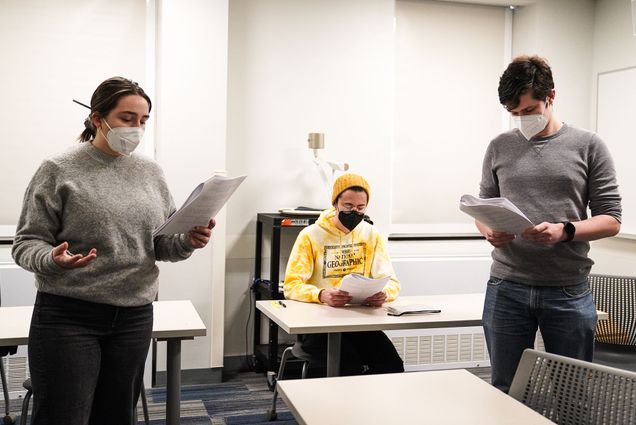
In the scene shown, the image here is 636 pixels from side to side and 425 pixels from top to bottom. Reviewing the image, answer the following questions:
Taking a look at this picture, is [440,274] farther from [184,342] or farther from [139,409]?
[139,409]

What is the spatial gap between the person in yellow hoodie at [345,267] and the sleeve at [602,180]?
3.30ft

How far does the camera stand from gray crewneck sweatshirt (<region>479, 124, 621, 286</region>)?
2.08m

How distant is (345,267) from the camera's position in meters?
3.04

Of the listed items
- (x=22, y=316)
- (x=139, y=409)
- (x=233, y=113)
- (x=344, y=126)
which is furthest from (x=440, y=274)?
(x=22, y=316)

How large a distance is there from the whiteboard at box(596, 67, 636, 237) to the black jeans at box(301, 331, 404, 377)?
7.88 feet

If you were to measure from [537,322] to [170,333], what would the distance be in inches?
52.3

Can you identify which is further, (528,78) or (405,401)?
(528,78)

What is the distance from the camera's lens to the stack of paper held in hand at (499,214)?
1.94 m

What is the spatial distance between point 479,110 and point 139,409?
3276mm

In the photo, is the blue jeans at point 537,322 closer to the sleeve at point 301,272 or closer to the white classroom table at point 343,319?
the white classroom table at point 343,319

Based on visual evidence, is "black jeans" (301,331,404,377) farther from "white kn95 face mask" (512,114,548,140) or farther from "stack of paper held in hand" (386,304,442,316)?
"white kn95 face mask" (512,114,548,140)

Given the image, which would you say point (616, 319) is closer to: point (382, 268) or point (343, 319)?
point (382, 268)

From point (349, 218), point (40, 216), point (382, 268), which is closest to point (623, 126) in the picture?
point (382, 268)

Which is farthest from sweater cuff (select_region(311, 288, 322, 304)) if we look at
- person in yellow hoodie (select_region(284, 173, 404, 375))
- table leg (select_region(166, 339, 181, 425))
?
table leg (select_region(166, 339, 181, 425))
